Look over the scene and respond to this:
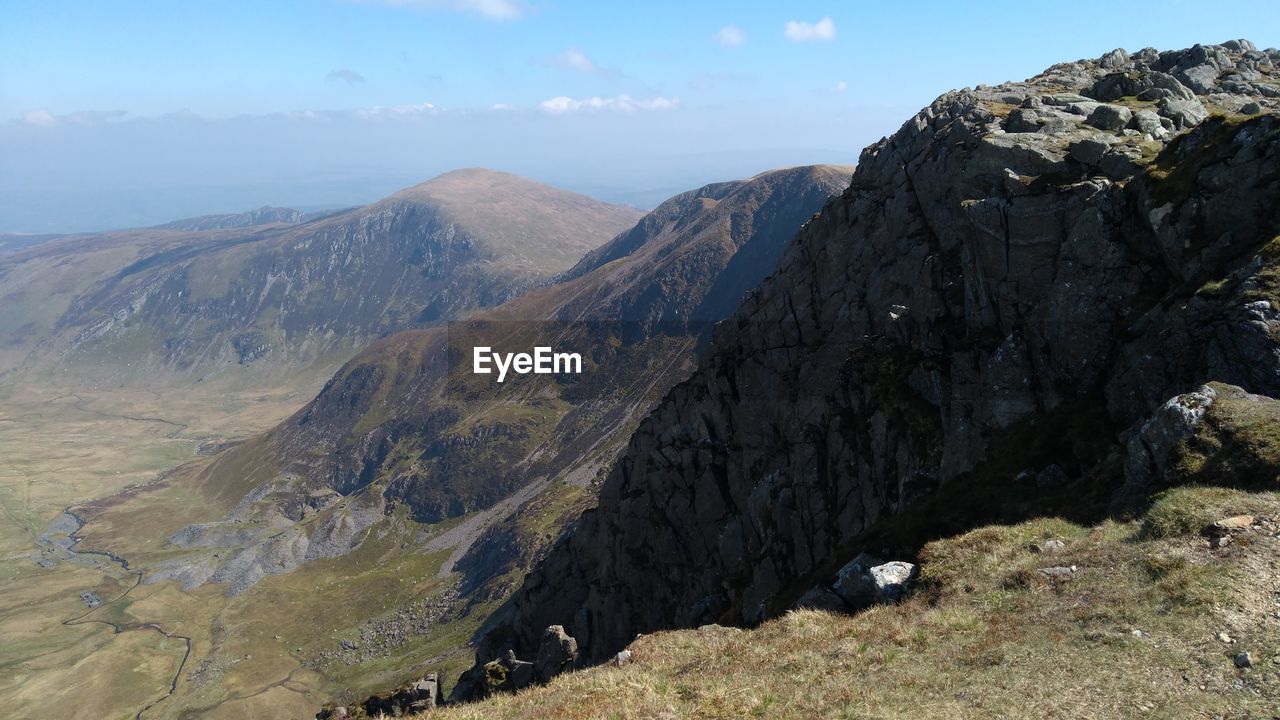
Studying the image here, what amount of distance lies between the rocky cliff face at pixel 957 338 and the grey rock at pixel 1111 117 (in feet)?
0.83

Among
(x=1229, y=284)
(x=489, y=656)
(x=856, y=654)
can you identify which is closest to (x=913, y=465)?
(x=1229, y=284)

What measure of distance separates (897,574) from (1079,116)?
5597cm

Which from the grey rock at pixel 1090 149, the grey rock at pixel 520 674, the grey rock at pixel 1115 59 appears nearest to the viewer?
the grey rock at pixel 1090 149

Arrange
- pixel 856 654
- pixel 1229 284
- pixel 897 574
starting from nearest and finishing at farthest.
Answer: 1. pixel 856 654
2. pixel 897 574
3. pixel 1229 284

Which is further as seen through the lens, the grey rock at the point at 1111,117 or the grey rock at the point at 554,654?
the grey rock at the point at 1111,117

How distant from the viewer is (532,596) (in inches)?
4053

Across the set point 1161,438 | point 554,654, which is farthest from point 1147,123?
point 554,654

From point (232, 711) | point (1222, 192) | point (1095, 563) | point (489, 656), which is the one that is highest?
point (1222, 192)

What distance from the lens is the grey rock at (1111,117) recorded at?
60406mm

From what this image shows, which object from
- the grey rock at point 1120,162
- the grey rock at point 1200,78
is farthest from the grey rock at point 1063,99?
the grey rock at point 1120,162

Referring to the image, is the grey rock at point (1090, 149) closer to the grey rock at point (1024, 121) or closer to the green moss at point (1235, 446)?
the grey rock at point (1024, 121)

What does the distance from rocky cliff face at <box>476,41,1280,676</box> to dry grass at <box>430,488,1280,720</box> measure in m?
7.43

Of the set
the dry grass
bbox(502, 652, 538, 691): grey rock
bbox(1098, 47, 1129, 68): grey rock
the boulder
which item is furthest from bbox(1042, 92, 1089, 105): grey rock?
bbox(502, 652, 538, 691): grey rock

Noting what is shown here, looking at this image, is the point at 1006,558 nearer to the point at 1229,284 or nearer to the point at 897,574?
the point at 897,574
